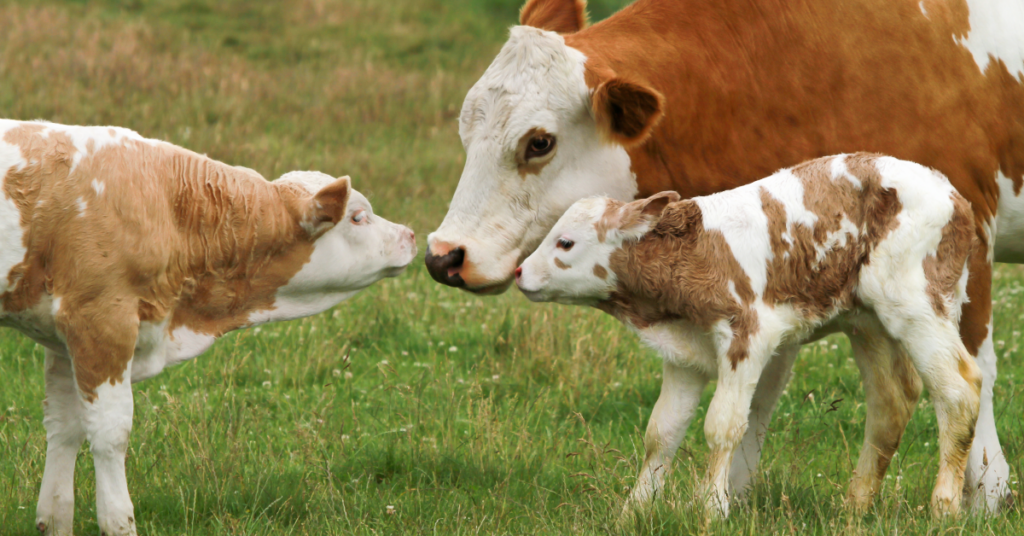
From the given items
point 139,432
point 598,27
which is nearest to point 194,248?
point 139,432

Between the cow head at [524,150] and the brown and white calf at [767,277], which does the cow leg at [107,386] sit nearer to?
the cow head at [524,150]

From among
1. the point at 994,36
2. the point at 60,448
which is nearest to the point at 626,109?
the point at 994,36

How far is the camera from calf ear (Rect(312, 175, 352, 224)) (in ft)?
13.8

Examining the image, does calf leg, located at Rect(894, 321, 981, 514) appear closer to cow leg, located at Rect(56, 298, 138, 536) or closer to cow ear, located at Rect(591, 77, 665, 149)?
cow ear, located at Rect(591, 77, 665, 149)

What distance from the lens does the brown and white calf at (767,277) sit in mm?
3824

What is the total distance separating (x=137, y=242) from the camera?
3.84m

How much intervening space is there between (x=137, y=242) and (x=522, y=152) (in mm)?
1493

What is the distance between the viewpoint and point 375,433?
17.4ft

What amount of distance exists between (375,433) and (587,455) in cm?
108

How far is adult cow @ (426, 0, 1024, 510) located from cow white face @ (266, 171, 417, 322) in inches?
13.9

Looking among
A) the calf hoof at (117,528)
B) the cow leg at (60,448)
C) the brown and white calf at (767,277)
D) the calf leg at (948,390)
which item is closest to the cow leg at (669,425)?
the brown and white calf at (767,277)

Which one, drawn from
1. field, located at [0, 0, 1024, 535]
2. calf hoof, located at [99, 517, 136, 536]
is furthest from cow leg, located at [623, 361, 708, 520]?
calf hoof, located at [99, 517, 136, 536]

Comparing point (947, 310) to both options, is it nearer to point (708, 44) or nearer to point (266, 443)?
point (708, 44)

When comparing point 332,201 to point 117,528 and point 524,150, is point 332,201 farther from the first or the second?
point 117,528
